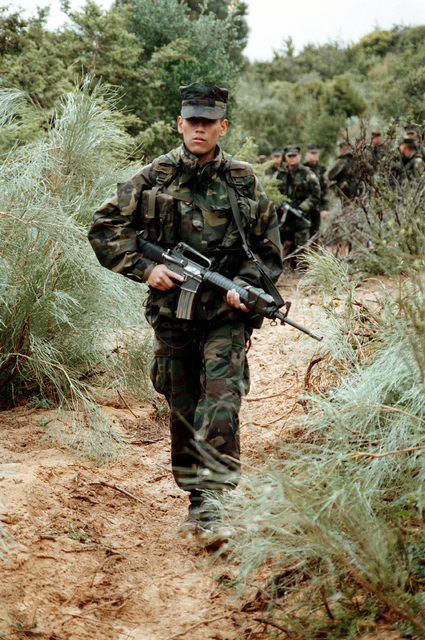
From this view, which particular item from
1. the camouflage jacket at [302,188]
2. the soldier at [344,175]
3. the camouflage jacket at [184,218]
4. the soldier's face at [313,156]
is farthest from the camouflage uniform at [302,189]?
the camouflage jacket at [184,218]

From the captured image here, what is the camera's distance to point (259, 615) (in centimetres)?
239

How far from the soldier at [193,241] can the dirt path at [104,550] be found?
298 millimetres

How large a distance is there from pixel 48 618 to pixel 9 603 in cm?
14

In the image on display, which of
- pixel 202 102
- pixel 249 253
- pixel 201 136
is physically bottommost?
pixel 249 253

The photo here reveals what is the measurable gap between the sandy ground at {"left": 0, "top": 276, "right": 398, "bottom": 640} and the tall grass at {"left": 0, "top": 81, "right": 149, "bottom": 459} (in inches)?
9.9

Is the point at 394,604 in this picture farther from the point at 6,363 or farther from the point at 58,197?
the point at 58,197

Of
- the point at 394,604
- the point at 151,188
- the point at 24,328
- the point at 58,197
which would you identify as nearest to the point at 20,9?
the point at 58,197

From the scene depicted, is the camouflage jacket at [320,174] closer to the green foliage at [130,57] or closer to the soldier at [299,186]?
the soldier at [299,186]

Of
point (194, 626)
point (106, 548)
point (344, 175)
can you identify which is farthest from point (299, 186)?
point (194, 626)

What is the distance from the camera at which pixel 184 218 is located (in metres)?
3.15

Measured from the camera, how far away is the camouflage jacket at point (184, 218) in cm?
312

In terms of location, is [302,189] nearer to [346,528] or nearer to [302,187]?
[302,187]

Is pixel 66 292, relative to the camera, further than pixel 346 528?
Yes

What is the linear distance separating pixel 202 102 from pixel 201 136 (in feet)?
0.53
